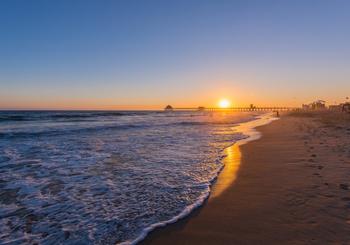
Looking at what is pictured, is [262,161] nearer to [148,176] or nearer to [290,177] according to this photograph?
[290,177]

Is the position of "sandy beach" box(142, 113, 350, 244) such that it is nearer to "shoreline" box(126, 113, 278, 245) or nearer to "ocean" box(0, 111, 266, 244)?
"shoreline" box(126, 113, 278, 245)

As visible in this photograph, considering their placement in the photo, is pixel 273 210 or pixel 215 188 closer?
pixel 273 210

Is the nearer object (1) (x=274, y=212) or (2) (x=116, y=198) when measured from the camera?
(1) (x=274, y=212)

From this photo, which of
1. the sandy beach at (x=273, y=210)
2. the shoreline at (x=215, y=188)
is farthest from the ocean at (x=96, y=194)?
the sandy beach at (x=273, y=210)

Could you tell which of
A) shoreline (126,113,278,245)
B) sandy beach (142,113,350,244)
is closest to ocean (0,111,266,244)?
shoreline (126,113,278,245)

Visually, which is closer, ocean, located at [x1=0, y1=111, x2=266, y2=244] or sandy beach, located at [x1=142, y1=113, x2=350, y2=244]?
sandy beach, located at [x1=142, y1=113, x2=350, y2=244]

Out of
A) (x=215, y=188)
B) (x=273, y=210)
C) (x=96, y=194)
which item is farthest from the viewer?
(x=215, y=188)

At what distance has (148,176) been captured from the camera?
8.08m

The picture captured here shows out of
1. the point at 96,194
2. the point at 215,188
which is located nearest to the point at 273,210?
the point at 215,188

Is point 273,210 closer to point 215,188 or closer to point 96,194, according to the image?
point 215,188

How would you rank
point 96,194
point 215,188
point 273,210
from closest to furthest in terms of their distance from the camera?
point 273,210 → point 96,194 → point 215,188

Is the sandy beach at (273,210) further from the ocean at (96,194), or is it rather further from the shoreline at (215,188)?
the ocean at (96,194)

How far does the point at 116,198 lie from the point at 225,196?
2.36 meters

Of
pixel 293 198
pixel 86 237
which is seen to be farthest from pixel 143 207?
pixel 293 198
